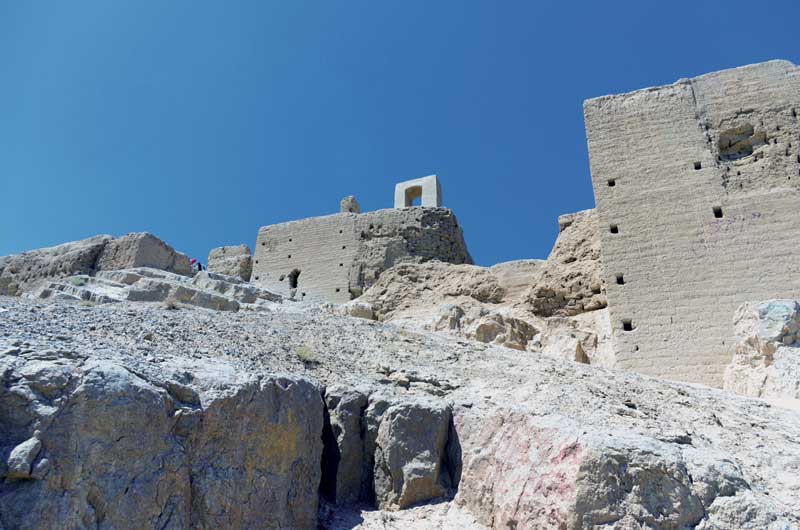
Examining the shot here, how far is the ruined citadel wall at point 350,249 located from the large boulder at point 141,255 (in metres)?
2.95

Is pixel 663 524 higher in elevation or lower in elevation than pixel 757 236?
lower

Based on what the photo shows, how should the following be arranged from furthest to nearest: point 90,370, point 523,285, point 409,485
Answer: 1. point 523,285
2. point 409,485
3. point 90,370

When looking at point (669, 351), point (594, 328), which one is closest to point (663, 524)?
point (669, 351)

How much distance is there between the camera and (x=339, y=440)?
19.8 ft

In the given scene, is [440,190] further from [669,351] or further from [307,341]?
[307,341]

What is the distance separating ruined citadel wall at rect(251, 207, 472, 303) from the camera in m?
19.3

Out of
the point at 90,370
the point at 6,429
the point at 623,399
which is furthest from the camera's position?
the point at 623,399

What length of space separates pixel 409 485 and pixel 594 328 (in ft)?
26.8

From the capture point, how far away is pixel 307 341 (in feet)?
25.5

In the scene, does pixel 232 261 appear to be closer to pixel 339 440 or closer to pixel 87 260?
pixel 87 260

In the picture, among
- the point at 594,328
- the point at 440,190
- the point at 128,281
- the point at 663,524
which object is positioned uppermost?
the point at 440,190

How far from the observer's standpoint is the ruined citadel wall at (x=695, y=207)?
11.2m

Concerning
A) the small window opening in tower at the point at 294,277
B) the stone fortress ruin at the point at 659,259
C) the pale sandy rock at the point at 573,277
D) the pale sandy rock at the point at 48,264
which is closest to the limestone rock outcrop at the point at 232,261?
the small window opening in tower at the point at 294,277

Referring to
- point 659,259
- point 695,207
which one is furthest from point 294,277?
point 695,207
